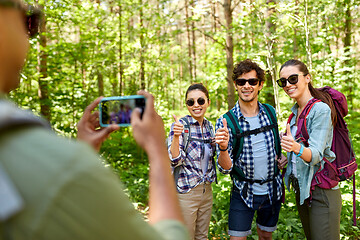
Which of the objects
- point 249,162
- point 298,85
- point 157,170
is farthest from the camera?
point 249,162

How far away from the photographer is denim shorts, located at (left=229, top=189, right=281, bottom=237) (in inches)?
123

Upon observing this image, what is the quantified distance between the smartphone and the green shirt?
69cm

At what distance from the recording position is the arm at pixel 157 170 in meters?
0.86

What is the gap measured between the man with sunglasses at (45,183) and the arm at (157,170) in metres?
0.16

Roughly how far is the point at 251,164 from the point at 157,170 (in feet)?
7.77

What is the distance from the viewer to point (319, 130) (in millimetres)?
2691

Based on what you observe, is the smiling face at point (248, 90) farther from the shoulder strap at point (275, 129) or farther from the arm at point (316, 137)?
the arm at point (316, 137)

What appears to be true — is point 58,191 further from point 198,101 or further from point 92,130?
point 198,101

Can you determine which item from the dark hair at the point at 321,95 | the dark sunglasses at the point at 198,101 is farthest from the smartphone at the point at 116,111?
the dark hair at the point at 321,95

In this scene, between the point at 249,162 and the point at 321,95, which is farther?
the point at 249,162

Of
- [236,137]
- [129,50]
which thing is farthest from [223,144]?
[129,50]

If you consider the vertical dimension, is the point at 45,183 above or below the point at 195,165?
above

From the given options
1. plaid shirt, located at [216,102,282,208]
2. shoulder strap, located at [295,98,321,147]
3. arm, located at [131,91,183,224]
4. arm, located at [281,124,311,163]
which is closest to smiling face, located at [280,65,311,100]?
shoulder strap, located at [295,98,321,147]

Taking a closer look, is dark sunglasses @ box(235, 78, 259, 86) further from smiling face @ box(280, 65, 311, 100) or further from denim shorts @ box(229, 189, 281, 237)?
denim shorts @ box(229, 189, 281, 237)
